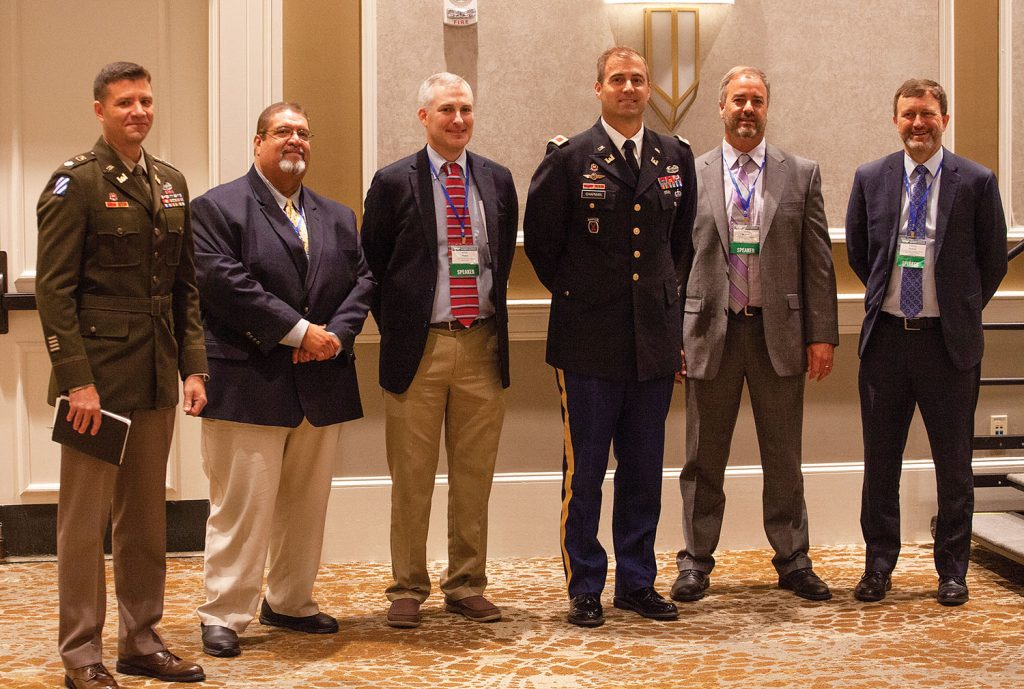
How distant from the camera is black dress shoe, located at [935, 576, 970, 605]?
4.02 meters

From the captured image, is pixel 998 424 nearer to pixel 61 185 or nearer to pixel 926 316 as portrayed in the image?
pixel 926 316

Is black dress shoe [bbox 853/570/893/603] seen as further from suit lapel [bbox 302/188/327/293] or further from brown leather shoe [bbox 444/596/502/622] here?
suit lapel [bbox 302/188/327/293]

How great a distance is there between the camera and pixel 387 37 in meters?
4.65

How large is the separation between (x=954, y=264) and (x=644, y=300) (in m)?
1.10

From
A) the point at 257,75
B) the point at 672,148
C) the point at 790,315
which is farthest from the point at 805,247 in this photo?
the point at 257,75

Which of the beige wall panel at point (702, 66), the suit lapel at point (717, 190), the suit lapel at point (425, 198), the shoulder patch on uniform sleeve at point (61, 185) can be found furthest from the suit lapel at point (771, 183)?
the shoulder patch on uniform sleeve at point (61, 185)

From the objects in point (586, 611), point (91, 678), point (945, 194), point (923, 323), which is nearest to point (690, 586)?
point (586, 611)

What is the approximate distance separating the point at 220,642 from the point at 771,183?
235 cm

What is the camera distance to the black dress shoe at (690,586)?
413 cm

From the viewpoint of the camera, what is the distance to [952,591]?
4.04 meters

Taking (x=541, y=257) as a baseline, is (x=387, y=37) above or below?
above

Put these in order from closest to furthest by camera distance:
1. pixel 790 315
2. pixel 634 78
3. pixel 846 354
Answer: pixel 634 78 → pixel 790 315 → pixel 846 354

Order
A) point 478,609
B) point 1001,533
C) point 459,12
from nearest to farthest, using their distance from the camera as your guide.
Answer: point 478,609
point 1001,533
point 459,12

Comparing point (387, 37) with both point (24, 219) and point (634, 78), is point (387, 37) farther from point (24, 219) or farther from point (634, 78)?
point (24, 219)
